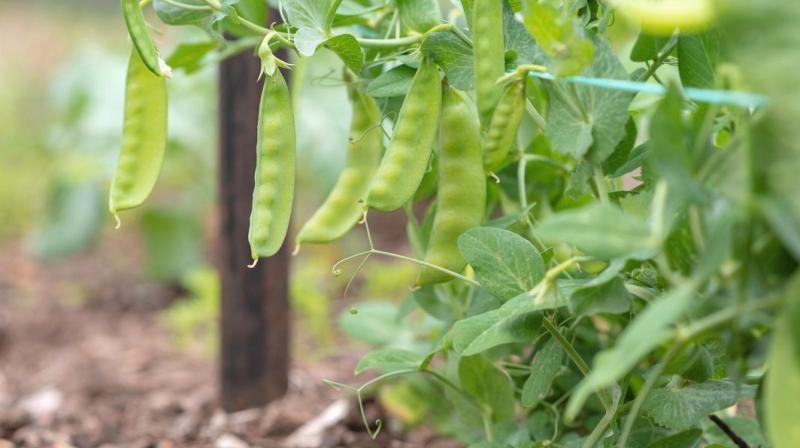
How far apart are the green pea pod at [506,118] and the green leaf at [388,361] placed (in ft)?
0.89

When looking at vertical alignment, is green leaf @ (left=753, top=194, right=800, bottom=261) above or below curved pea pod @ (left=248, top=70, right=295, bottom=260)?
above

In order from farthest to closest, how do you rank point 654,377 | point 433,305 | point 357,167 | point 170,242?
point 170,242
point 433,305
point 357,167
point 654,377

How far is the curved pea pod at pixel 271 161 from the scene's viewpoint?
88 cm

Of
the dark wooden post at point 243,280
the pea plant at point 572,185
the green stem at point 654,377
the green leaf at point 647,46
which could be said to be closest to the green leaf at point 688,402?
the pea plant at point 572,185

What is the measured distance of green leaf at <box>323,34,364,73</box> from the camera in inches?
34.4

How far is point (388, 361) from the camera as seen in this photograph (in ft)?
3.32

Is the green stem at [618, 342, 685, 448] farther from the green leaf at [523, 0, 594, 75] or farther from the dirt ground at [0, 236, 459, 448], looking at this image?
the dirt ground at [0, 236, 459, 448]

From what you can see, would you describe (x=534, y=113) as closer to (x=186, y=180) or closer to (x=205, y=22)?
(x=205, y=22)

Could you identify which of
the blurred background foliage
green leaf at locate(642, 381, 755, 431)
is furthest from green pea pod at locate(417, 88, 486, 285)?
the blurred background foliage

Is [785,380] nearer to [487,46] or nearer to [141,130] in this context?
[487,46]

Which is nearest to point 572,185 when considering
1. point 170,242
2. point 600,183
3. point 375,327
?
point 600,183

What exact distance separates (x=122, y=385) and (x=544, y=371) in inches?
44.9

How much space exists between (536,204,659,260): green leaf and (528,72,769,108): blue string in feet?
0.39

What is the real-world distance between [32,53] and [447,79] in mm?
4075
